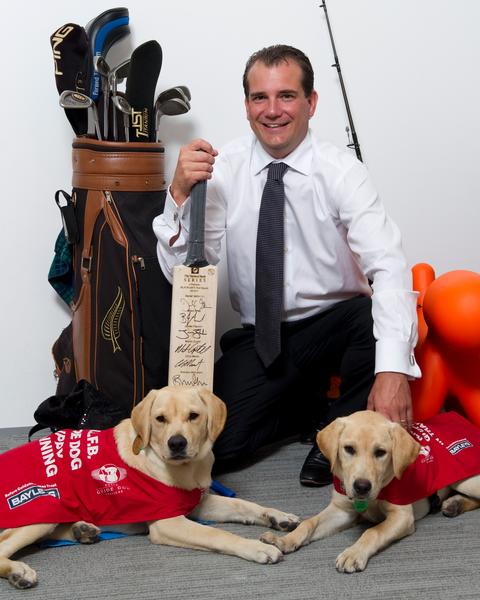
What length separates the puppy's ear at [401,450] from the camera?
1874mm

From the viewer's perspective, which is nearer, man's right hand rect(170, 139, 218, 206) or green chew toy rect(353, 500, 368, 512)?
green chew toy rect(353, 500, 368, 512)

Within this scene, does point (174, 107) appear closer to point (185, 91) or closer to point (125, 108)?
point (185, 91)

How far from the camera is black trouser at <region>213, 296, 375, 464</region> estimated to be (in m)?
2.42

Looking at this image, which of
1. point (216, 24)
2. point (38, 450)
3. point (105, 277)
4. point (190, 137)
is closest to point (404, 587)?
point (38, 450)

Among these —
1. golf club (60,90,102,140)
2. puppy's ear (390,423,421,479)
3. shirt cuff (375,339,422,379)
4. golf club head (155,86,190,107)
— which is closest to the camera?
puppy's ear (390,423,421,479)

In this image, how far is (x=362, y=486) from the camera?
183 cm

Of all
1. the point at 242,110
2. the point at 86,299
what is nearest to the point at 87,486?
the point at 86,299

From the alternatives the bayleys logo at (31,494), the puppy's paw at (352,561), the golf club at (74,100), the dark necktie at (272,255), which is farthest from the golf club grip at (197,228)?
the puppy's paw at (352,561)

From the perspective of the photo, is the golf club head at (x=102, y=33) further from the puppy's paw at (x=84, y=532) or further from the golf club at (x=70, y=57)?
the puppy's paw at (x=84, y=532)

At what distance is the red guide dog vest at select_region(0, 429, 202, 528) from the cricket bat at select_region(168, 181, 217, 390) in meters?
0.34

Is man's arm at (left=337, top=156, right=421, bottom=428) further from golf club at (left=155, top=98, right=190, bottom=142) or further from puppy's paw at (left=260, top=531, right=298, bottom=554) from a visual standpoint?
golf club at (left=155, top=98, right=190, bottom=142)

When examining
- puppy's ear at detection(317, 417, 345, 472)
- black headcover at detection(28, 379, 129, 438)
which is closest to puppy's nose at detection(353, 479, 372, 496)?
puppy's ear at detection(317, 417, 345, 472)

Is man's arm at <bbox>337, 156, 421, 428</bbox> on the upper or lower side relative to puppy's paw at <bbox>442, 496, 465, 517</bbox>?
upper

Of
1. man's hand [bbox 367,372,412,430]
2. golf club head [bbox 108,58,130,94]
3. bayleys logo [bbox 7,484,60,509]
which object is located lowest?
bayleys logo [bbox 7,484,60,509]
